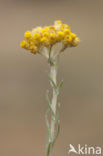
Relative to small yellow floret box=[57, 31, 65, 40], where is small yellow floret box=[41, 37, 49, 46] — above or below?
below

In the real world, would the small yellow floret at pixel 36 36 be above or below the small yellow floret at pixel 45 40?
above

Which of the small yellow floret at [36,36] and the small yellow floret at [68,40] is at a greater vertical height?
the small yellow floret at [36,36]

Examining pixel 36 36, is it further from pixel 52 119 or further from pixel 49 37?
pixel 52 119

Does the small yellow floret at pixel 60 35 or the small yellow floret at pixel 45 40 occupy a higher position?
the small yellow floret at pixel 60 35

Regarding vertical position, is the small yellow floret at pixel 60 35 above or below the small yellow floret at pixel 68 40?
above

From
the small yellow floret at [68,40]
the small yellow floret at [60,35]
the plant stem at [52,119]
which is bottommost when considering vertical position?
the plant stem at [52,119]

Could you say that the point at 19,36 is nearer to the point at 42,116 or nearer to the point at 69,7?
the point at 69,7

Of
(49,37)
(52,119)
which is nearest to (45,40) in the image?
(49,37)

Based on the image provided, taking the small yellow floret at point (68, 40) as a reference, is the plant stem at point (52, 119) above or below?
below

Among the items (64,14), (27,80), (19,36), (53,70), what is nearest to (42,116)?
(27,80)

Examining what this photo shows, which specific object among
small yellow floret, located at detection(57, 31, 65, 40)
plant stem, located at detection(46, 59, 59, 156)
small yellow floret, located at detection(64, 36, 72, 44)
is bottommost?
plant stem, located at detection(46, 59, 59, 156)
